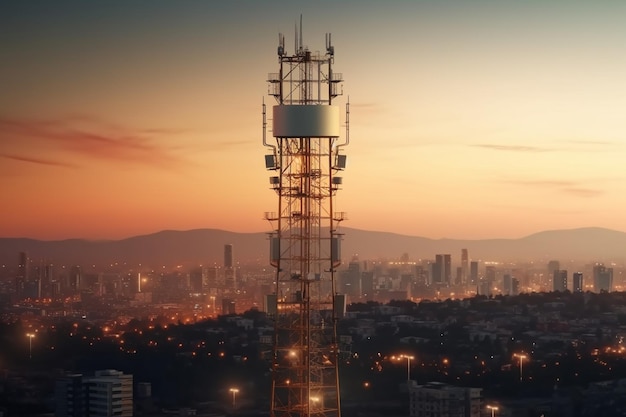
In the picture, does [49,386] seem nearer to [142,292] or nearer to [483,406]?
[483,406]

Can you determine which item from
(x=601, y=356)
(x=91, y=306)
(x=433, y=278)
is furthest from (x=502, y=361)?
(x=433, y=278)

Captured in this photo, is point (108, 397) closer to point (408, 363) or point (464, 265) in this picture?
point (408, 363)

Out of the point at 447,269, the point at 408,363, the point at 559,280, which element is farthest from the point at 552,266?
the point at 408,363

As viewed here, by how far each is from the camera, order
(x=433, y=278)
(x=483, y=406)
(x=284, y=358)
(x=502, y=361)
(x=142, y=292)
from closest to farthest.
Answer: (x=284, y=358) → (x=483, y=406) → (x=502, y=361) → (x=142, y=292) → (x=433, y=278)

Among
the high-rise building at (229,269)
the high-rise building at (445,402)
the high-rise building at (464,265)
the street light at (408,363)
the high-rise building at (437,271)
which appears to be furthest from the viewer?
the high-rise building at (464,265)

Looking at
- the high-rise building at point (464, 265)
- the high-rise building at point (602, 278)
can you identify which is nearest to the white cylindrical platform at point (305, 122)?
the high-rise building at point (464, 265)

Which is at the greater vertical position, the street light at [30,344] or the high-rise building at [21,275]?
the high-rise building at [21,275]

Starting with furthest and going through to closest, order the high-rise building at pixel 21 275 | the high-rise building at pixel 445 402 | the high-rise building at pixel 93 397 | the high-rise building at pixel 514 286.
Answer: the high-rise building at pixel 514 286, the high-rise building at pixel 21 275, the high-rise building at pixel 445 402, the high-rise building at pixel 93 397

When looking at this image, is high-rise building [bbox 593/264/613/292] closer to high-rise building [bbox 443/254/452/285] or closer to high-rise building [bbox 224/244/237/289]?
high-rise building [bbox 443/254/452/285]

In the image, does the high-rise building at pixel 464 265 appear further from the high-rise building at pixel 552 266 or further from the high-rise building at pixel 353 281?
the high-rise building at pixel 353 281
